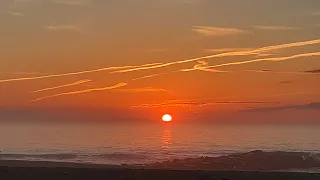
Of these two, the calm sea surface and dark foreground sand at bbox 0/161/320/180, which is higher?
the calm sea surface

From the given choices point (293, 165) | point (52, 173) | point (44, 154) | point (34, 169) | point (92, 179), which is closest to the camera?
point (92, 179)

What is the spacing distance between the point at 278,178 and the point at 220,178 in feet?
6.51

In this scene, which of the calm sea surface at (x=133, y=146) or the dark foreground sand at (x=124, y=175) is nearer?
the dark foreground sand at (x=124, y=175)

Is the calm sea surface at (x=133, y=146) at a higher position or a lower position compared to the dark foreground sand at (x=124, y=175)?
higher

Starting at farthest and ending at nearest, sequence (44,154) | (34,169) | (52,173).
A: (44,154)
(34,169)
(52,173)

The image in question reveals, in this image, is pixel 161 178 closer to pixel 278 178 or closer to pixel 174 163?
pixel 278 178

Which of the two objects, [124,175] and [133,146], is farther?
[133,146]

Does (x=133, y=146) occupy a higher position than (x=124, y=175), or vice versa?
(x=133, y=146)

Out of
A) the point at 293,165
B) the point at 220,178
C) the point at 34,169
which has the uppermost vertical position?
the point at 293,165

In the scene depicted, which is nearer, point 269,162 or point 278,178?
point 278,178

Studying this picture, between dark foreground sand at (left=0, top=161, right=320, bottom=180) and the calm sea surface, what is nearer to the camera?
dark foreground sand at (left=0, top=161, right=320, bottom=180)

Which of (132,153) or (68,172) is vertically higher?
(132,153)

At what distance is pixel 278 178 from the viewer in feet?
55.9

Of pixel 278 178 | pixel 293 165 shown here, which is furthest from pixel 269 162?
pixel 278 178
